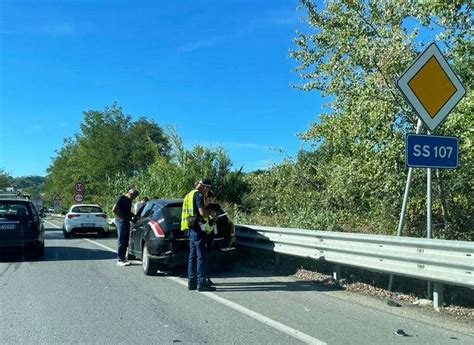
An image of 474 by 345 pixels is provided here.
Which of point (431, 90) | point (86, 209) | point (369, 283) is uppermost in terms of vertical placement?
point (431, 90)

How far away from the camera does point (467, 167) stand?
1002 cm

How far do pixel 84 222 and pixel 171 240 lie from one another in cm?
1260

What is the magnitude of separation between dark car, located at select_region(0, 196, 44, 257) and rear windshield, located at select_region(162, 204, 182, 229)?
485cm

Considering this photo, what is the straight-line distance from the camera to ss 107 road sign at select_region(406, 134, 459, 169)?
7309mm

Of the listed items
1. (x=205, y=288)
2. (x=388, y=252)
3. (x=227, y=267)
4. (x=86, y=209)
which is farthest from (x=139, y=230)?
(x=86, y=209)

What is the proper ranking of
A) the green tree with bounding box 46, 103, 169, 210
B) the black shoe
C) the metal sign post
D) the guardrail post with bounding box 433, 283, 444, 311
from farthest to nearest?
the green tree with bounding box 46, 103, 169, 210 < the black shoe < the metal sign post < the guardrail post with bounding box 433, 283, 444, 311

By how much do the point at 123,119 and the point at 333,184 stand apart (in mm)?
30159

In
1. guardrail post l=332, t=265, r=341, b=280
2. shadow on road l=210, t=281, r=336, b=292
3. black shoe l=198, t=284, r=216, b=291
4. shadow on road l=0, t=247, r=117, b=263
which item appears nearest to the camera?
black shoe l=198, t=284, r=216, b=291

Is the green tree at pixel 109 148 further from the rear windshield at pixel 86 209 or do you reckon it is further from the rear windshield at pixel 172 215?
the rear windshield at pixel 172 215

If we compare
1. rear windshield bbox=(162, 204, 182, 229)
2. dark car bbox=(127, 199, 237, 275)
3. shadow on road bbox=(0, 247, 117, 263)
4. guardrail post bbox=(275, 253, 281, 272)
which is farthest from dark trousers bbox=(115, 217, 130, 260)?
guardrail post bbox=(275, 253, 281, 272)

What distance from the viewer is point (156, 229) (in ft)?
34.4

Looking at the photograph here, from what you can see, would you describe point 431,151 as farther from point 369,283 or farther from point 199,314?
point 199,314

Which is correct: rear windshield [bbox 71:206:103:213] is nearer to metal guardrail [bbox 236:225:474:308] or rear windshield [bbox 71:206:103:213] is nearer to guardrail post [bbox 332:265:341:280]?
metal guardrail [bbox 236:225:474:308]

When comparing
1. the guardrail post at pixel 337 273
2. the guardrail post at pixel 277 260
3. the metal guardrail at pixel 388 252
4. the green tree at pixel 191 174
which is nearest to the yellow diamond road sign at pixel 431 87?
the metal guardrail at pixel 388 252
